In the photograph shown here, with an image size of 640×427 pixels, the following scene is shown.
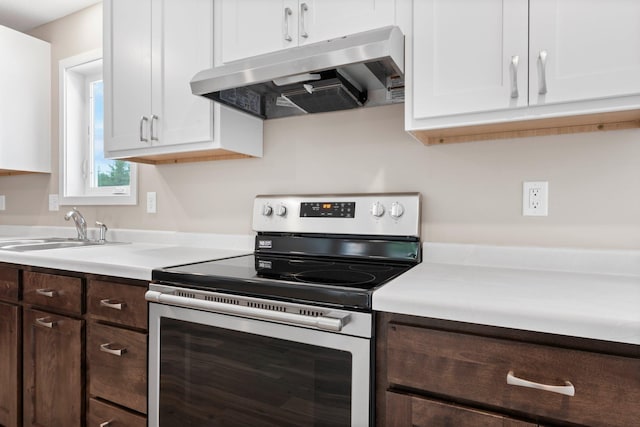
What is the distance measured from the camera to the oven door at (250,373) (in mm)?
989

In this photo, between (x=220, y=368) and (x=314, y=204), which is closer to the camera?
(x=220, y=368)

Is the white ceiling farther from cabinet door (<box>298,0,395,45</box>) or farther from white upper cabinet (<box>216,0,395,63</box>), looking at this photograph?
cabinet door (<box>298,0,395,45</box>)

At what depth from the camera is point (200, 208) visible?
2.09 metres

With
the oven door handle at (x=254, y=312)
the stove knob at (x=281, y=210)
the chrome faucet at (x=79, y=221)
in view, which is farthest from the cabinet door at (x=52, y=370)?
the stove knob at (x=281, y=210)

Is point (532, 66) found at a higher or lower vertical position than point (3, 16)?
lower

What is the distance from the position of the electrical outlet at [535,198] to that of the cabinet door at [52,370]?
68.2 inches

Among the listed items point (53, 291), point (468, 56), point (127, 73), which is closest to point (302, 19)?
point (468, 56)

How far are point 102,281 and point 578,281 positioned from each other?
1608 millimetres

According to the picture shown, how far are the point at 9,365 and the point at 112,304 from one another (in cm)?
79

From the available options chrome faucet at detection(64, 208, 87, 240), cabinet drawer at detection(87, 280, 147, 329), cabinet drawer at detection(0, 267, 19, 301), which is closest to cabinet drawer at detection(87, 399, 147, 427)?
cabinet drawer at detection(87, 280, 147, 329)

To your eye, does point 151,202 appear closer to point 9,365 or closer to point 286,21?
point 9,365

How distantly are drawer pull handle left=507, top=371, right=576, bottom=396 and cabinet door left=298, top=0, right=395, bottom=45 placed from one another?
1.11 metres

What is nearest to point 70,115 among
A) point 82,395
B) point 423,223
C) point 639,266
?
point 82,395

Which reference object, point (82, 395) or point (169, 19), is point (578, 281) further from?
point (169, 19)
